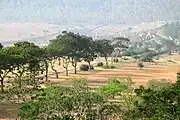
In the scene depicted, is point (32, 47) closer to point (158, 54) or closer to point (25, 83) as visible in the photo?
point (25, 83)

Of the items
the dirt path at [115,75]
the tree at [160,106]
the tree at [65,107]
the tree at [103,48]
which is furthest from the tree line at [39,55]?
the tree at [160,106]

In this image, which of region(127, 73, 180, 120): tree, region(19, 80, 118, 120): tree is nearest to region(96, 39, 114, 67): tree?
region(19, 80, 118, 120): tree

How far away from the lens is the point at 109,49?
326ft

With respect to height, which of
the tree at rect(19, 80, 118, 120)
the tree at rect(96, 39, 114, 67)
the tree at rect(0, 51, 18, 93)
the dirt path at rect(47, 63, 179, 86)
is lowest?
the dirt path at rect(47, 63, 179, 86)

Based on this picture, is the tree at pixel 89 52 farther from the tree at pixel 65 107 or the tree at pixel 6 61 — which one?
the tree at pixel 65 107

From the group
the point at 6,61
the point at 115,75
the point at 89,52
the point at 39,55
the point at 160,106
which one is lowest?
the point at 115,75

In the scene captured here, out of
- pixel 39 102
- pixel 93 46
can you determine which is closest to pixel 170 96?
pixel 39 102

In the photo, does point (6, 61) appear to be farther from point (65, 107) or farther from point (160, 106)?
point (160, 106)

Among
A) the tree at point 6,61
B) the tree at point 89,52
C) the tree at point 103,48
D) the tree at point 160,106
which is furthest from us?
the tree at point 103,48

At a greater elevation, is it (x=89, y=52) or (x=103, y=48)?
(x=103, y=48)

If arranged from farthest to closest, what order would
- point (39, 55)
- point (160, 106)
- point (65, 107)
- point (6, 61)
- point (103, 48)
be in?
1. point (103, 48)
2. point (39, 55)
3. point (6, 61)
4. point (65, 107)
5. point (160, 106)

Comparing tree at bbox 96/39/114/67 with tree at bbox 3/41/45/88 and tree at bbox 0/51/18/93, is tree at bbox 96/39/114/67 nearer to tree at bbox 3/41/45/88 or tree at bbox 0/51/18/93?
tree at bbox 3/41/45/88

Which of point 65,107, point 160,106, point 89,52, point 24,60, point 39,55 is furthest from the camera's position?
point 89,52

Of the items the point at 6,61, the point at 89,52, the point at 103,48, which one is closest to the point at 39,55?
the point at 6,61
